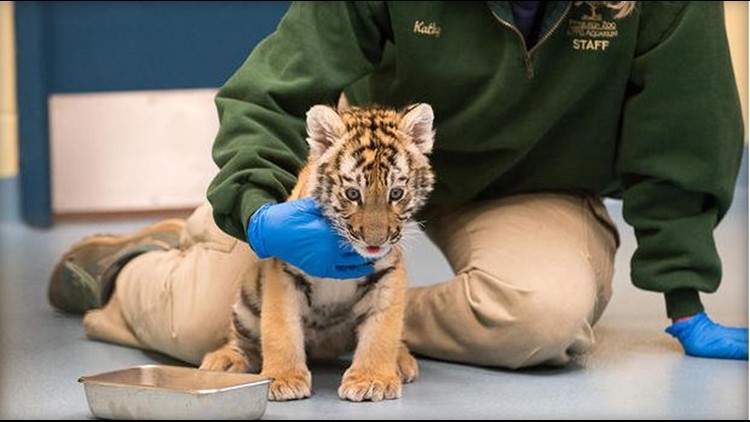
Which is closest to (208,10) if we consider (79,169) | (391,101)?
(79,169)

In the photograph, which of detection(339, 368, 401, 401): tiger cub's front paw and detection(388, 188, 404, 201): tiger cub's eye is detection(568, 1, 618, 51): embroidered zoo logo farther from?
detection(339, 368, 401, 401): tiger cub's front paw

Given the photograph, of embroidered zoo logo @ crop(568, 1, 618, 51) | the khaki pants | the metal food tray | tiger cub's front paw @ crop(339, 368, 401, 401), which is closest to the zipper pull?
embroidered zoo logo @ crop(568, 1, 618, 51)

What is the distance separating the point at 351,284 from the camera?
8.36 feet

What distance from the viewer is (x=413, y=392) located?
102 inches

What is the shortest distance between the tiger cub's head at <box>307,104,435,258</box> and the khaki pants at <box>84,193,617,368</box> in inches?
14.3

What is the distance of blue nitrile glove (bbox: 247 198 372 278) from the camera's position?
241 cm

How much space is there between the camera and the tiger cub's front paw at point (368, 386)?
8.11ft

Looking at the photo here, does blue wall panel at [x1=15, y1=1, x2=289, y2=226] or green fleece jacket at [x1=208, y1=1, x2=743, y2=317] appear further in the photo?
blue wall panel at [x1=15, y1=1, x2=289, y2=226]

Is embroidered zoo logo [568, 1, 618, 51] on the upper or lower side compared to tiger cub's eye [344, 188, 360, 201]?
upper

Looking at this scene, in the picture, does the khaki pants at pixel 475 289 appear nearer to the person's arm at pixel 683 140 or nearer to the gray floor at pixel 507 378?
the gray floor at pixel 507 378

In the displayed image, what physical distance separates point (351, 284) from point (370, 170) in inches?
12.0

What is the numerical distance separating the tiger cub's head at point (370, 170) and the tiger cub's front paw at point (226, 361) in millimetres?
406

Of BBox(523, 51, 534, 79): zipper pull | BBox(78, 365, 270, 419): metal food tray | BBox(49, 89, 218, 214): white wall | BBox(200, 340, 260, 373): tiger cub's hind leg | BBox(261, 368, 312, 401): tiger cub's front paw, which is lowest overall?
BBox(49, 89, 218, 214): white wall

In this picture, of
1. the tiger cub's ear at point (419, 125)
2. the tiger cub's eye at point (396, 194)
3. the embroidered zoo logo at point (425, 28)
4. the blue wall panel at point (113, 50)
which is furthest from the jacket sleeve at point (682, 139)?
the blue wall panel at point (113, 50)
